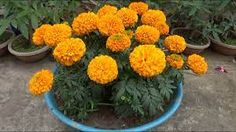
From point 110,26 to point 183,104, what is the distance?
0.82m

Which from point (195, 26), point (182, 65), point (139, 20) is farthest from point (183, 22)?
point (182, 65)

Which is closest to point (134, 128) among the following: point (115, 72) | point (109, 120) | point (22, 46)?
point (109, 120)

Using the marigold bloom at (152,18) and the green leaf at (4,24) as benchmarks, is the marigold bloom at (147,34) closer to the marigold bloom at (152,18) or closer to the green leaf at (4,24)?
the marigold bloom at (152,18)

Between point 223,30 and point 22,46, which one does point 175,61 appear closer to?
point 223,30

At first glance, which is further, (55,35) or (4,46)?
(4,46)

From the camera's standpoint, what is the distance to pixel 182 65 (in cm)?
139

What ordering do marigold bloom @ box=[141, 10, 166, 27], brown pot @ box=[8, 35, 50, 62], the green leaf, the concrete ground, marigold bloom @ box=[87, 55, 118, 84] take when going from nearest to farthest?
marigold bloom @ box=[87, 55, 118, 84]
marigold bloom @ box=[141, 10, 166, 27]
the concrete ground
the green leaf
brown pot @ box=[8, 35, 50, 62]

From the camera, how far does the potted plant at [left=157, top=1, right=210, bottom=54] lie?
2.18 metres

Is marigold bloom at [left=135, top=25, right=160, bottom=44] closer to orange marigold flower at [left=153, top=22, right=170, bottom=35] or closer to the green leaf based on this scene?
orange marigold flower at [left=153, top=22, right=170, bottom=35]

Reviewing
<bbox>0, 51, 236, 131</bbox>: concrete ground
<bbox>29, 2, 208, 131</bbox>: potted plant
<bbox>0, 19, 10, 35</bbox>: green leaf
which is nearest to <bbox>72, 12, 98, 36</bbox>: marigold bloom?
<bbox>29, 2, 208, 131</bbox>: potted plant

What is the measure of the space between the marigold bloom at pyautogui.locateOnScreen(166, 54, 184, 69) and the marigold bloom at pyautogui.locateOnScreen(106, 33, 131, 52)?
209 mm

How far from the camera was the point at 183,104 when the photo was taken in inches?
74.8

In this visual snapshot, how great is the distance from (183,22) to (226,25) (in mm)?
325

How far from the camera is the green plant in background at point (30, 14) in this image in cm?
198
